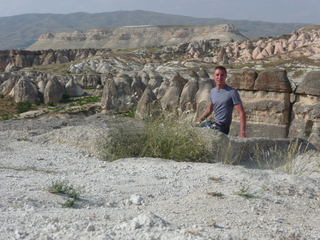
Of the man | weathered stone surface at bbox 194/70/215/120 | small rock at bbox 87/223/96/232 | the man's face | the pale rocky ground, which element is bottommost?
weathered stone surface at bbox 194/70/215/120

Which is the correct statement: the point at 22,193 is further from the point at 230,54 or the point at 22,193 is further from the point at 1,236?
the point at 230,54

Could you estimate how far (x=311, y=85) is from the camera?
22.8 feet

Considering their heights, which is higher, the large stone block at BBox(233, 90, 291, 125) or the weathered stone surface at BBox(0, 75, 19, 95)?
the large stone block at BBox(233, 90, 291, 125)

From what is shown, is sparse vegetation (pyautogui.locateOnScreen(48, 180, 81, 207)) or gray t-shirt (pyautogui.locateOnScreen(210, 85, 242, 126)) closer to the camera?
sparse vegetation (pyautogui.locateOnScreen(48, 180, 81, 207))

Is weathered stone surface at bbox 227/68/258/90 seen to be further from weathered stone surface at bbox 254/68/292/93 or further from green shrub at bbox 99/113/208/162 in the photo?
green shrub at bbox 99/113/208/162

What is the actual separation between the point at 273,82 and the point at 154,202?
5034 mm

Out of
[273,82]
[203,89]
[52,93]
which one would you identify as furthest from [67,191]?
[52,93]

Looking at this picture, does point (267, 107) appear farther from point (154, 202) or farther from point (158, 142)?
point (154, 202)

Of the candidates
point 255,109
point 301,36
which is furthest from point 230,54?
point 255,109

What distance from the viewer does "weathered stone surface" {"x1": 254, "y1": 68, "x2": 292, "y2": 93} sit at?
7.19 metres

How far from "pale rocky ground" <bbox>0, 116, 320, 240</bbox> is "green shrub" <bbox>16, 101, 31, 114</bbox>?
79.7 feet

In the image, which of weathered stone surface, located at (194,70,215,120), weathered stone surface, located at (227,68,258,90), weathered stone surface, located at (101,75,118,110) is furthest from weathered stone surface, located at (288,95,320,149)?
weathered stone surface, located at (101,75,118,110)

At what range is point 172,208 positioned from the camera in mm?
2812

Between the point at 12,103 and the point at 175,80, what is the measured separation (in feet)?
52.1
